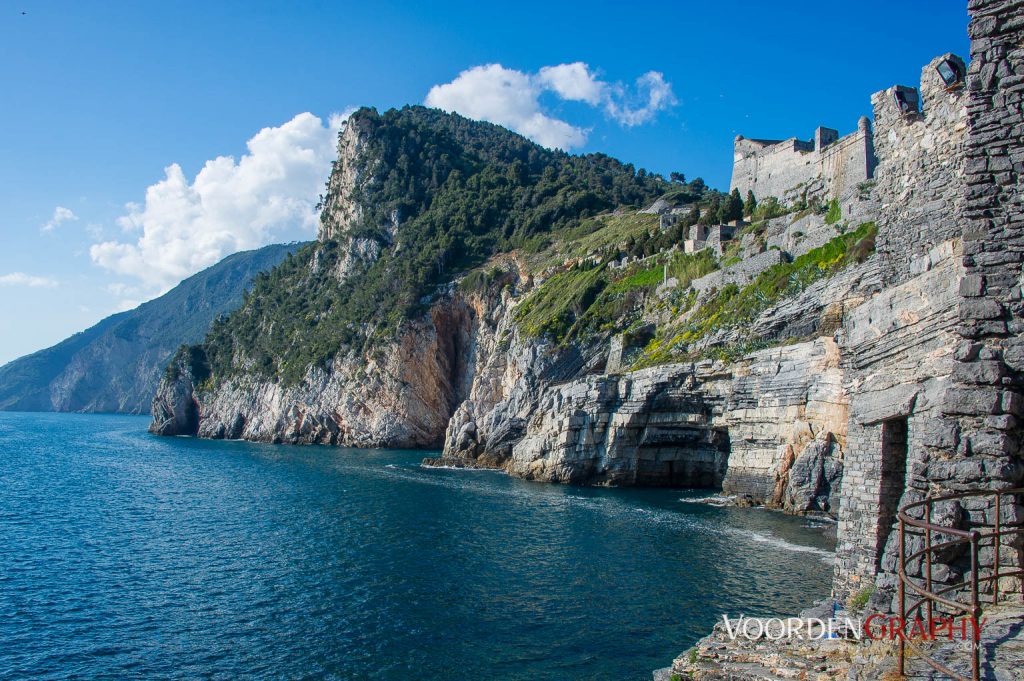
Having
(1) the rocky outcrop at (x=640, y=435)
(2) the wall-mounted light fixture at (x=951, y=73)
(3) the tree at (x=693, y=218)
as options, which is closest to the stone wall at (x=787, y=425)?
(1) the rocky outcrop at (x=640, y=435)

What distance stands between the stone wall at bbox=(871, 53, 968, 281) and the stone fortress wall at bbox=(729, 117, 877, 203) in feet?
108

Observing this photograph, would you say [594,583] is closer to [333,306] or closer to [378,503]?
[378,503]

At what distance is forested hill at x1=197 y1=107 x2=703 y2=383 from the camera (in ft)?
297

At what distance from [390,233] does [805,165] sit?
67.8 m

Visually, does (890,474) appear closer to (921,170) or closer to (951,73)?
(921,170)

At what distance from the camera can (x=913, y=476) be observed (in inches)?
351

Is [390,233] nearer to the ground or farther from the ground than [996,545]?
farther from the ground

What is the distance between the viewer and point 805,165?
Result: 183 feet

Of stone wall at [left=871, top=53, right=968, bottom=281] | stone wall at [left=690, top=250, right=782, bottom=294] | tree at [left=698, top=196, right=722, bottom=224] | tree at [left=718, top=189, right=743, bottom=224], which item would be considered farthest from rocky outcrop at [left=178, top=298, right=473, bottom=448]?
stone wall at [left=871, top=53, right=968, bottom=281]

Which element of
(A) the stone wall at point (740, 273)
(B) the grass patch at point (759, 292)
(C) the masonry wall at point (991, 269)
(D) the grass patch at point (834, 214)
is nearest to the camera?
(C) the masonry wall at point (991, 269)

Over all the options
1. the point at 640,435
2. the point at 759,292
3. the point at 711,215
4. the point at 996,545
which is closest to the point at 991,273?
the point at 996,545

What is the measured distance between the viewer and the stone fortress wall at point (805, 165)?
1900 inches

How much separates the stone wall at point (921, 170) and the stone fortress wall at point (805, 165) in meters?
32.8

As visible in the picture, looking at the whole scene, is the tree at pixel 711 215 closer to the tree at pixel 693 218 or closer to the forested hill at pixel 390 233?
the tree at pixel 693 218
